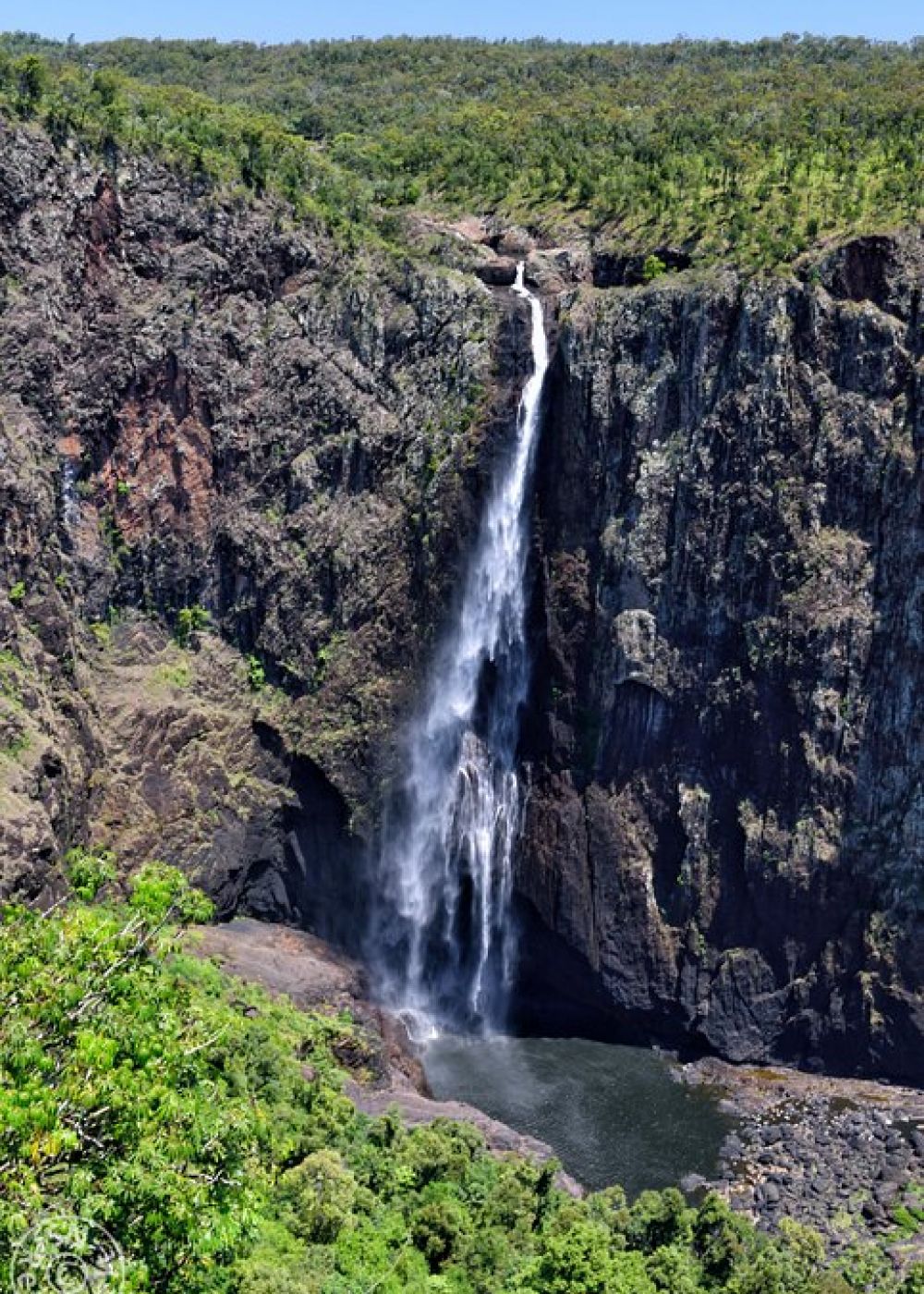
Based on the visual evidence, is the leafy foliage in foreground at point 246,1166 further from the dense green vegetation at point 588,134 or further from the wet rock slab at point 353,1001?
the dense green vegetation at point 588,134

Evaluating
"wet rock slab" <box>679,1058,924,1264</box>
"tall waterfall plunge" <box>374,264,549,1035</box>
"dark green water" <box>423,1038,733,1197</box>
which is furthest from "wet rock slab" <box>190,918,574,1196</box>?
"wet rock slab" <box>679,1058,924,1264</box>

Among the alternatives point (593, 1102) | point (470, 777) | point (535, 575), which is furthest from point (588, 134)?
point (593, 1102)

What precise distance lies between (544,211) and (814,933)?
26.3 m

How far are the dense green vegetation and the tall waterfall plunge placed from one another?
7.54 m

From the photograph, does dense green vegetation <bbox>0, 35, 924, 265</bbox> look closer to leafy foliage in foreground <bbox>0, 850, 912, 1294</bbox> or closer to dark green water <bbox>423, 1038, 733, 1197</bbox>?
dark green water <bbox>423, 1038, 733, 1197</bbox>

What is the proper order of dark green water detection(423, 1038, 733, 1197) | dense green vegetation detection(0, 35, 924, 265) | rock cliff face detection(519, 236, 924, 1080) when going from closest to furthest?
1. dark green water detection(423, 1038, 733, 1197)
2. rock cliff face detection(519, 236, 924, 1080)
3. dense green vegetation detection(0, 35, 924, 265)

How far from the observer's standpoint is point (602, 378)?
148 feet

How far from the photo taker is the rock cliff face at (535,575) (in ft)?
137

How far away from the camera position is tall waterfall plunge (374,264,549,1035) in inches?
1842

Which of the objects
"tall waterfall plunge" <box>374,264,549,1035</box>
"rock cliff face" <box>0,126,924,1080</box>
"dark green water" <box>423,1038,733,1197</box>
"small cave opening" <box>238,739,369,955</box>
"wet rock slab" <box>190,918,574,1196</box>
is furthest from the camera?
"tall waterfall plunge" <box>374,264,549,1035</box>

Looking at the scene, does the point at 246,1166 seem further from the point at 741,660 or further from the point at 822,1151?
the point at 741,660

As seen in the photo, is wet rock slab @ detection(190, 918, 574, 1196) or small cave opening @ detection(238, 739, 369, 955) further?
small cave opening @ detection(238, 739, 369, 955)

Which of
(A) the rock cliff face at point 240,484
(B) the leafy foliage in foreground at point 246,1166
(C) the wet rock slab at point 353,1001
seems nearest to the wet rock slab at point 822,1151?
(B) the leafy foliage in foreground at point 246,1166

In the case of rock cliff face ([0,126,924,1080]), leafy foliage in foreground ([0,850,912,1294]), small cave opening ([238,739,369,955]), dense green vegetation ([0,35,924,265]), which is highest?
dense green vegetation ([0,35,924,265])
